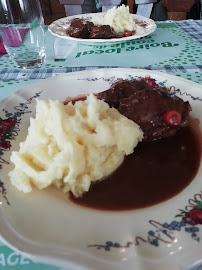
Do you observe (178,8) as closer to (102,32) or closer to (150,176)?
(102,32)

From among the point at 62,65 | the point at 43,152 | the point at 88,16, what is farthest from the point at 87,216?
the point at 88,16

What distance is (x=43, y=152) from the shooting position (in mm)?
1592

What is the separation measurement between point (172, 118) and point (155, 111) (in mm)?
147

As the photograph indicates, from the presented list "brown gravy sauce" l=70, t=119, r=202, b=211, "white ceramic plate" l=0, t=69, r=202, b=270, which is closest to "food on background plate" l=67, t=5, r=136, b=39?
"brown gravy sauce" l=70, t=119, r=202, b=211

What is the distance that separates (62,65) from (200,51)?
1795 mm

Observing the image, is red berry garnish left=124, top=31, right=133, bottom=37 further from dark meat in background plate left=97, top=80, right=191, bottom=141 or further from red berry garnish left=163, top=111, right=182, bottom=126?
red berry garnish left=163, top=111, right=182, bottom=126

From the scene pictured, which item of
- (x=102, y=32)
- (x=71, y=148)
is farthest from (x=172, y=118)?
(x=102, y=32)

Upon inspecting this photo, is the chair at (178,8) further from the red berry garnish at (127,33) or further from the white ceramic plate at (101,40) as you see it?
the red berry garnish at (127,33)

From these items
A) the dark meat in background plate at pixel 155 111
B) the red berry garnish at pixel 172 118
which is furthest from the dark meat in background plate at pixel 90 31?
the red berry garnish at pixel 172 118

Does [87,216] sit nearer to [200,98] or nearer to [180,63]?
[200,98]

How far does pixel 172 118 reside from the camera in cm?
210

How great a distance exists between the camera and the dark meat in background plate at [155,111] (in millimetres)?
2078

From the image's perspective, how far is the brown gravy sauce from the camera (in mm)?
1503

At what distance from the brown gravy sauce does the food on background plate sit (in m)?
2.08
